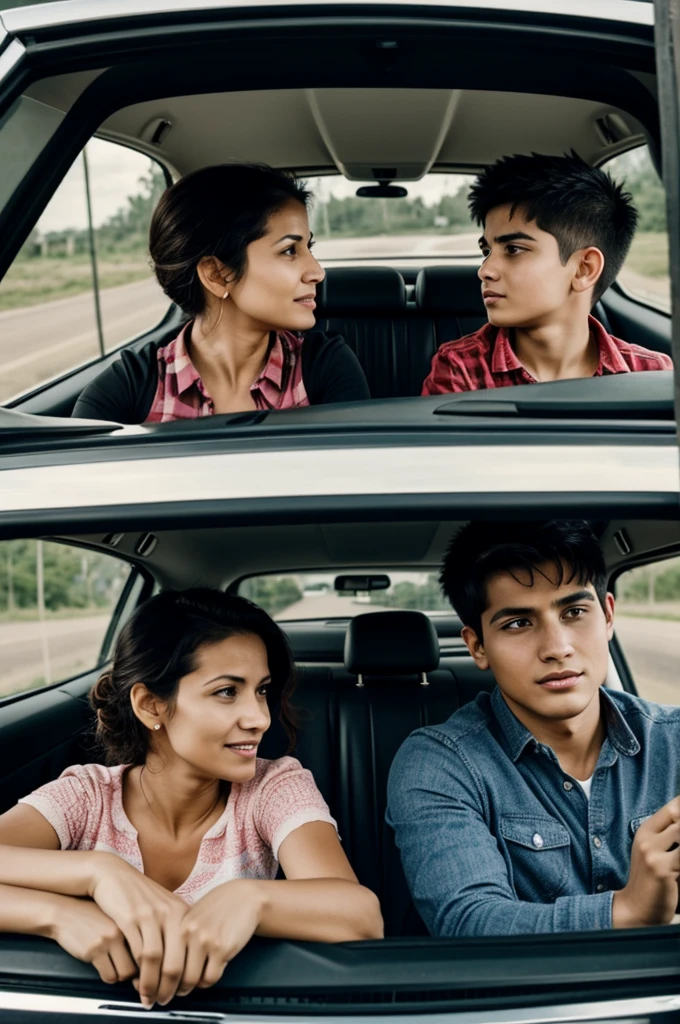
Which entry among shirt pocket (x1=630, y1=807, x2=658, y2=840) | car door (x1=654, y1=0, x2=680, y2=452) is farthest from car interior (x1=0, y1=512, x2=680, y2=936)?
car door (x1=654, y1=0, x2=680, y2=452)

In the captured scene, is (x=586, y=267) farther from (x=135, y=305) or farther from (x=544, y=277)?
(x=135, y=305)

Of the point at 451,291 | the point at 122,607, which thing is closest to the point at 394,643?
the point at 122,607

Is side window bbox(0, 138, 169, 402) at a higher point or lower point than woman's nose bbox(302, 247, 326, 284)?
higher

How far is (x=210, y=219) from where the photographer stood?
241cm

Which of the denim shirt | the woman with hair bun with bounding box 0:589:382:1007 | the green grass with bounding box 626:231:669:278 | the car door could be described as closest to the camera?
the car door

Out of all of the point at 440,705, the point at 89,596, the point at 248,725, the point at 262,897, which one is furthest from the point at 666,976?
the point at 89,596

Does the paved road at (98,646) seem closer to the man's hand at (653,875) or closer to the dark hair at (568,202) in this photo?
the dark hair at (568,202)

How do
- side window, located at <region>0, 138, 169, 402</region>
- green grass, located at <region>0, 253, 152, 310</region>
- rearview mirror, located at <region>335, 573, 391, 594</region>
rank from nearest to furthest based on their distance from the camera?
A: side window, located at <region>0, 138, 169, 402</region>
rearview mirror, located at <region>335, 573, 391, 594</region>
green grass, located at <region>0, 253, 152, 310</region>

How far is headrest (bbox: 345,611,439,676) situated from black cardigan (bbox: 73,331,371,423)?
2.09 ft

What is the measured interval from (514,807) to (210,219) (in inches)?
53.6

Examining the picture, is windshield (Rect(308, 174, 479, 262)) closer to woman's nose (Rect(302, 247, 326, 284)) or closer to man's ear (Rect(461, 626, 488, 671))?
woman's nose (Rect(302, 247, 326, 284))

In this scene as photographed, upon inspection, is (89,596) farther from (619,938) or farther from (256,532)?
(619,938)

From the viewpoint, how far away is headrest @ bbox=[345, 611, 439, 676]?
9.27ft

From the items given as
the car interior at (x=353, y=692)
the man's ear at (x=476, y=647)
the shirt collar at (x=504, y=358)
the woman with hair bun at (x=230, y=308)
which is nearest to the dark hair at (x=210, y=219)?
the woman with hair bun at (x=230, y=308)
